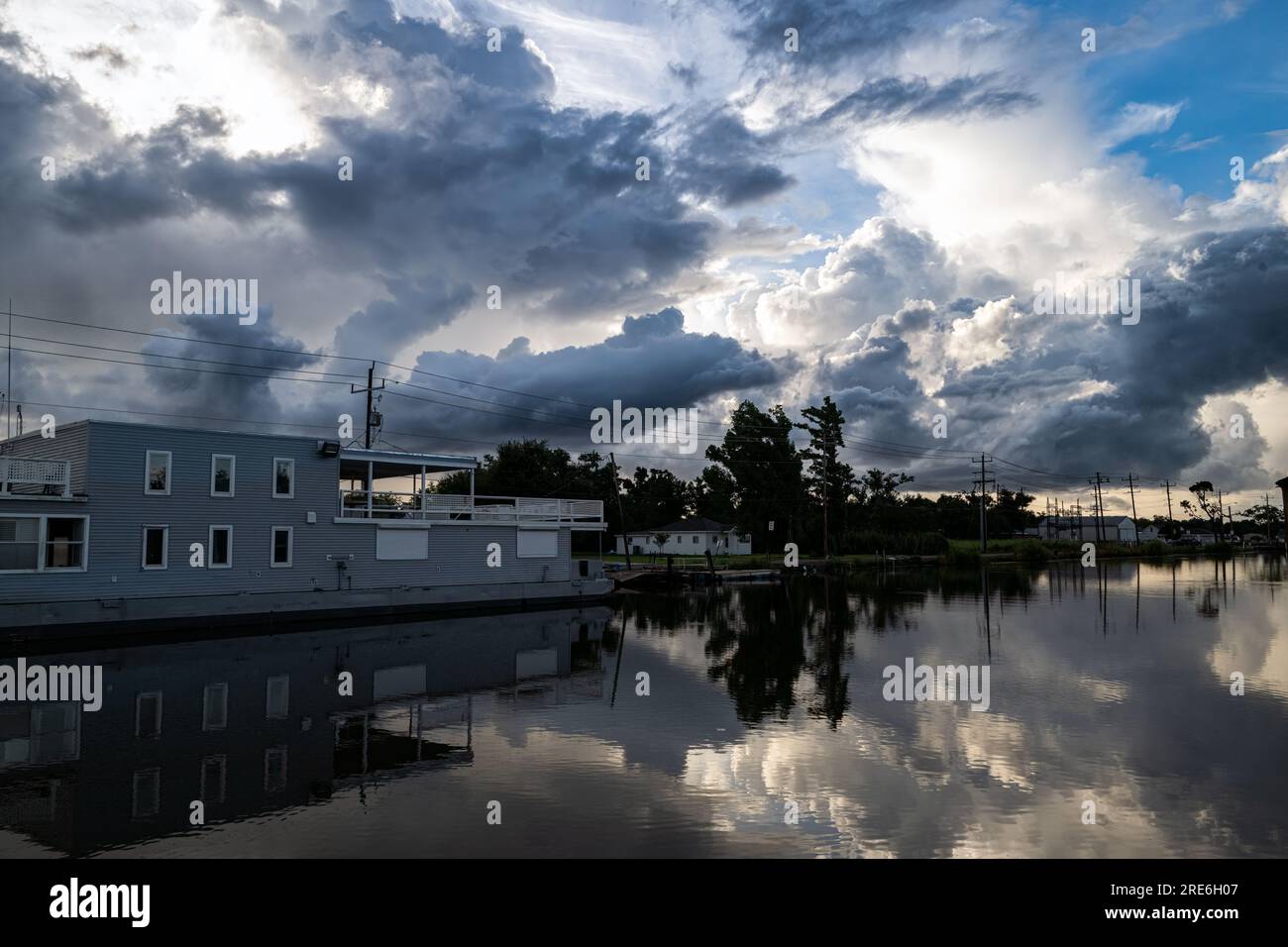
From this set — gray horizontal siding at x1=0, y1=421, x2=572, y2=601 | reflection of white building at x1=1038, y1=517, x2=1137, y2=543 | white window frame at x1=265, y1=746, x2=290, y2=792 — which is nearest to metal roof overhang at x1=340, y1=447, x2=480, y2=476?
gray horizontal siding at x1=0, y1=421, x2=572, y2=601

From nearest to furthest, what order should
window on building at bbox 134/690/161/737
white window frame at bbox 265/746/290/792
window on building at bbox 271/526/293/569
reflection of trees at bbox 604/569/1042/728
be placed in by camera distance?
white window frame at bbox 265/746/290/792 < window on building at bbox 134/690/161/737 < reflection of trees at bbox 604/569/1042/728 < window on building at bbox 271/526/293/569

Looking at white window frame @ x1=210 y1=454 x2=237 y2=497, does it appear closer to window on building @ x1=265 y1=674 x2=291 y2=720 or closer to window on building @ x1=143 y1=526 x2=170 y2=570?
window on building @ x1=143 y1=526 x2=170 y2=570

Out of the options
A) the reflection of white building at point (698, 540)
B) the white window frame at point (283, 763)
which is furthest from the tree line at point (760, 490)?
the white window frame at point (283, 763)

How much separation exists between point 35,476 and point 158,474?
3.69m

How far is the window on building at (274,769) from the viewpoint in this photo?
40.1ft

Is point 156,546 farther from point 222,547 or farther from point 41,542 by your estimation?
point 41,542

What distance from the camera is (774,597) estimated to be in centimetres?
5047

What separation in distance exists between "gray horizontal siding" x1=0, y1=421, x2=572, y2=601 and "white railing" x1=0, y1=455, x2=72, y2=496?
27.0 inches

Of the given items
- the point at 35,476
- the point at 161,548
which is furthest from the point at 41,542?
the point at 161,548

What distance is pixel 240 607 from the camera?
102 feet

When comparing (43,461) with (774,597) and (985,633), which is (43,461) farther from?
(774,597)

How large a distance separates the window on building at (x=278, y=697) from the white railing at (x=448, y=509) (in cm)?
1547

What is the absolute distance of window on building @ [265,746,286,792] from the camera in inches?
481

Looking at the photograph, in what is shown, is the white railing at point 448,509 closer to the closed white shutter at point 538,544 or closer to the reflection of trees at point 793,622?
the closed white shutter at point 538,544
